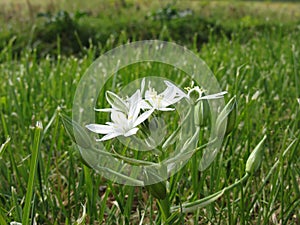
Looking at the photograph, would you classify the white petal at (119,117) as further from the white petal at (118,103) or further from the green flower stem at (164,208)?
the green flower stem at (164,208)

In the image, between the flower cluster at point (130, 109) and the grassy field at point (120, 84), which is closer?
the flower cluster at point (130, 109)

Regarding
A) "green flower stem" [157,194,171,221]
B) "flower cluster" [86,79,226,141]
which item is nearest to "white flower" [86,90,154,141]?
"flower cluster" [86,79,226,141]

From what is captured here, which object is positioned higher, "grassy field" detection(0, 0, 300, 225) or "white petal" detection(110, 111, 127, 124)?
"white petal" detection(110, 111, 127, 124)

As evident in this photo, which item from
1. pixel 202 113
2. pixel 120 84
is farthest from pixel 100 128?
pixel 120 84

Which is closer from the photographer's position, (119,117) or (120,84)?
(119,117)

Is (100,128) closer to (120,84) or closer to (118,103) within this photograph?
(118,103)

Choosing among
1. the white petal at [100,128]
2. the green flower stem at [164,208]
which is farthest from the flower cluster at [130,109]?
the green flower stem at [164,208]

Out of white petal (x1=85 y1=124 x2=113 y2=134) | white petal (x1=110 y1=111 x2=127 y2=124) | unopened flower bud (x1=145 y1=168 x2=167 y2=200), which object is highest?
white petal (x1=110 y1=111 x2=127 y2=124)

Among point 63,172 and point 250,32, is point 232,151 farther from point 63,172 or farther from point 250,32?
point 250,32

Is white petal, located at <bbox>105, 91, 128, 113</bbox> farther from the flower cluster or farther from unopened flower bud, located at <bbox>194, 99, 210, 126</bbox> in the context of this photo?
unopened flower bud, located at <bbox>194, 99, 210, 126</bbox>
